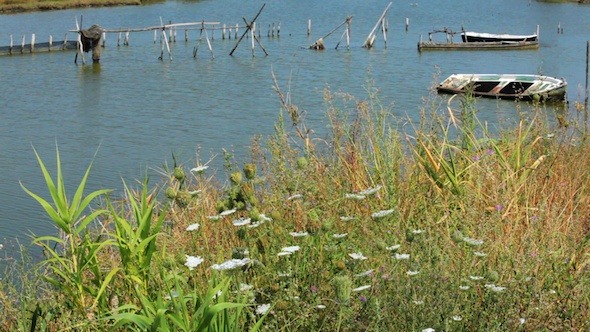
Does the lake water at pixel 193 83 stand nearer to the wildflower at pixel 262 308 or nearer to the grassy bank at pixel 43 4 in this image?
the grassy bank at pixel 43 4

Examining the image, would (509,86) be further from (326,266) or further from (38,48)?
(326,266)

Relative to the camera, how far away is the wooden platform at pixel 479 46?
1359 inches

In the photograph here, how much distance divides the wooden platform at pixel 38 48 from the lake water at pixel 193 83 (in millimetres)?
629

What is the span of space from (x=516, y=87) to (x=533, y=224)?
1724cm

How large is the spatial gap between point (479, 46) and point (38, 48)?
15400mm

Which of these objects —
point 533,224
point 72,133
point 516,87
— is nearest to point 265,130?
point 72,133

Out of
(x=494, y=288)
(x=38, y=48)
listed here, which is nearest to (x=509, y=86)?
(x=38, y=48)

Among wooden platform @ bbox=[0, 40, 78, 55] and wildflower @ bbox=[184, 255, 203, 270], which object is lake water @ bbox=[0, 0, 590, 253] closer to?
wooden platform @ bbox=[0, 40, 78, 55]

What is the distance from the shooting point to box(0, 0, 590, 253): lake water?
1499 cm

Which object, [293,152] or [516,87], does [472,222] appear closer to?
[293,152]

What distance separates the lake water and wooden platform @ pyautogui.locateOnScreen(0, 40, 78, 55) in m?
0.63

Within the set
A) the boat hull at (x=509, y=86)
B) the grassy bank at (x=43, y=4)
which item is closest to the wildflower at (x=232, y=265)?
the boat hull at (x=509, y=86)

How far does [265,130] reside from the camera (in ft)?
56.6

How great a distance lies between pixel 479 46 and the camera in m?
35.5
